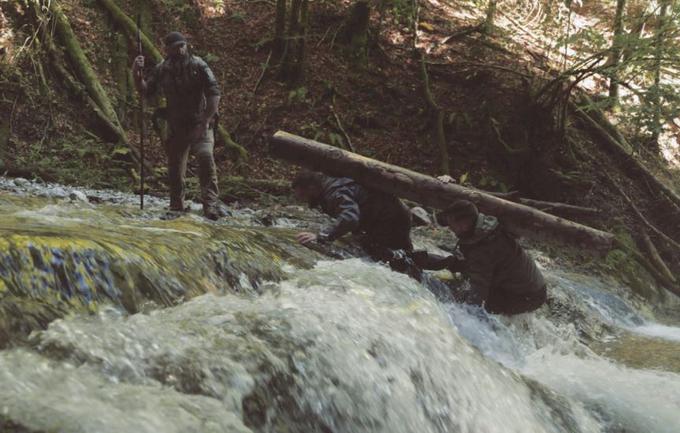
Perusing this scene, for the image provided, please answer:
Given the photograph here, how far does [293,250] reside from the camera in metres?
5.57

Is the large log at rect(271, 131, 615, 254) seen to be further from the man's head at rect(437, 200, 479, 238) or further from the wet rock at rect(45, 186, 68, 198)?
the wet rock at rect(45, 186, 68, 198)

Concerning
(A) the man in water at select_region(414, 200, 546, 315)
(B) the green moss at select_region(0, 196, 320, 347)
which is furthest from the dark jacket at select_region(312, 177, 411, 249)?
(B) the green moss at select_region(0, 196, 320, 347)

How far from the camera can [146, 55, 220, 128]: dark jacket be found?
689 centimetres

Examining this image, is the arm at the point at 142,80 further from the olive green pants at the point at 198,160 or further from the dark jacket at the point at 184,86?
the olive green pants at the point at 198,160

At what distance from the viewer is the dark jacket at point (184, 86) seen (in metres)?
6.89

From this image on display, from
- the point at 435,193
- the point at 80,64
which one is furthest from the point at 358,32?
the point at 435,193

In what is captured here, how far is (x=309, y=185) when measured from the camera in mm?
5926

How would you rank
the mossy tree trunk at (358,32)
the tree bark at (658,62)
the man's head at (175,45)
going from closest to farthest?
the man's head at (175,45) < the tree bark at (658,62) < the mossy tree trunk at (358,32)

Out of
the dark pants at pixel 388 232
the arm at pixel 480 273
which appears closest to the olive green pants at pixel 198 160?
the dark pants at pixel 388 232

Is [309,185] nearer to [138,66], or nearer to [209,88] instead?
[209,88]

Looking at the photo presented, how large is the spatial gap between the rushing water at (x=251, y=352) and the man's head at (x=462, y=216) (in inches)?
31.0

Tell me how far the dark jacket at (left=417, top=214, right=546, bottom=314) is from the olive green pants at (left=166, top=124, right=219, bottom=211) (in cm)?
270

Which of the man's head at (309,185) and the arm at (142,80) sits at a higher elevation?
the arm at (142,80)

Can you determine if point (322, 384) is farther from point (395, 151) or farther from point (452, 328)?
point (395, 151)
